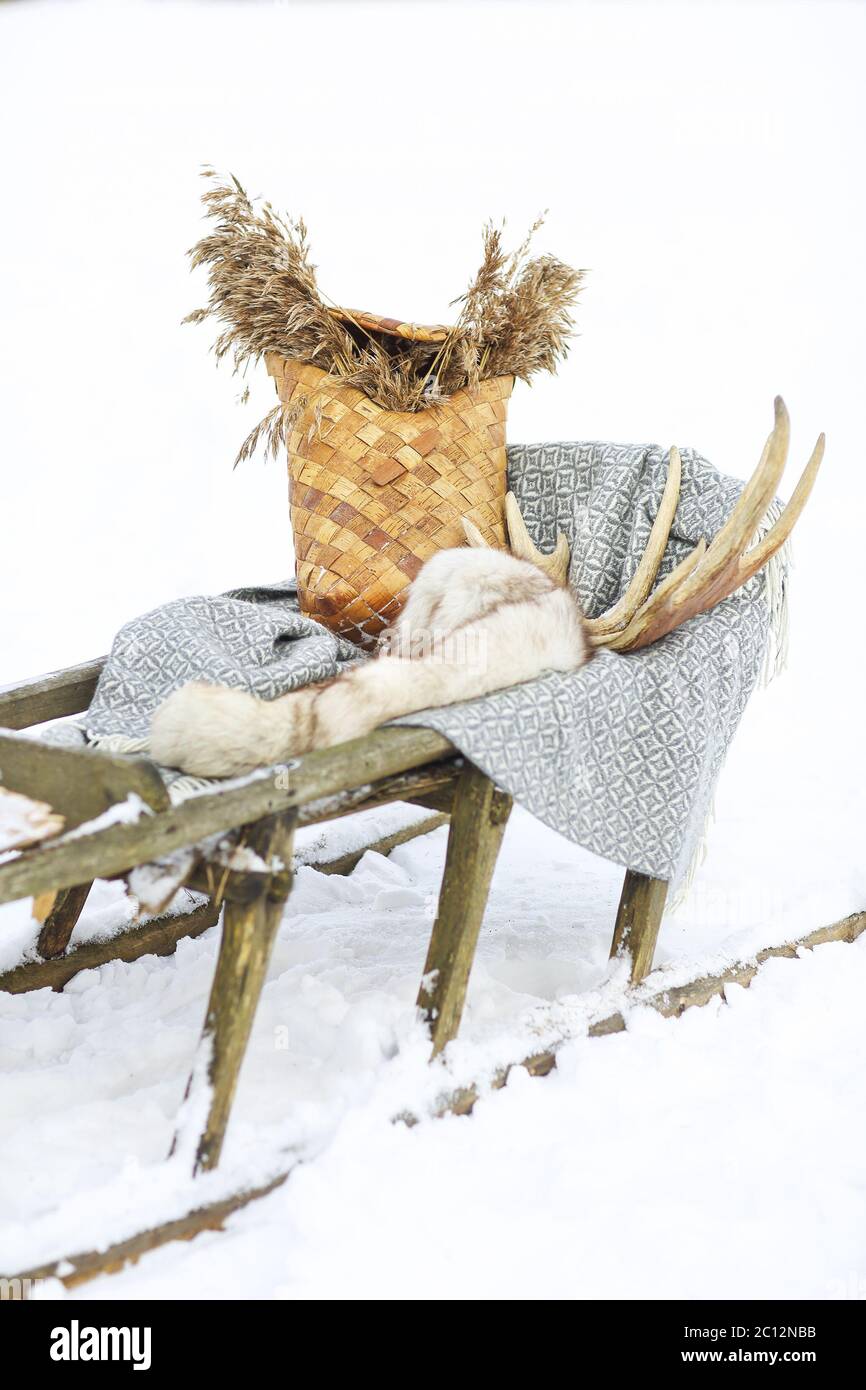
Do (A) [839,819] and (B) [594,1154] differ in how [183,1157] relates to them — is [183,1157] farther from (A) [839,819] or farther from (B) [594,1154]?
(A) [839,819]

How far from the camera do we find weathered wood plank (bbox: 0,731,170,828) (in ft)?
5.41

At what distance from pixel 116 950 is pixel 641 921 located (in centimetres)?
106

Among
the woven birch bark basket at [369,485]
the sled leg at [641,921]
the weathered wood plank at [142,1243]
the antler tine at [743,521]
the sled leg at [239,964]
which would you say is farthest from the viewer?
the woven birch bark basket at [369,485]

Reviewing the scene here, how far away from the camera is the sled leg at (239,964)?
1.72 m

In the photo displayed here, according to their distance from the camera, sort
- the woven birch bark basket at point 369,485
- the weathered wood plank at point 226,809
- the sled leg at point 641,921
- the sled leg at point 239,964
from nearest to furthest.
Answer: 1. the weathered wood plank at point 226,809
2. the sled leg at point 239,964
3. the sled leg at point 641,921
4. the woven birch bark basket at point 369,485

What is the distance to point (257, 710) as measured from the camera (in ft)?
6.12

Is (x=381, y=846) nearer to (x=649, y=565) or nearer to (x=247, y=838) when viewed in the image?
(x=649, y=565)

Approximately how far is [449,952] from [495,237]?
1467 mm

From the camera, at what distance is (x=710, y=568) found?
235cm

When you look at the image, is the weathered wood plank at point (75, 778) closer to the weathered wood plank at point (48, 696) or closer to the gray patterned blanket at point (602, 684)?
the gray patterned blanket at point (602, 684)

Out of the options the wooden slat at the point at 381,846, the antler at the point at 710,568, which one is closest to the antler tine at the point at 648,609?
the antler at the point at 710,568

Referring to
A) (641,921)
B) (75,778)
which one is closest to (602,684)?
(641,921)

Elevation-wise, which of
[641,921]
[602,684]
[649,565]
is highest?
[649,565]

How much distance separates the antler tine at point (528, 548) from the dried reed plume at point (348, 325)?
0.30m
